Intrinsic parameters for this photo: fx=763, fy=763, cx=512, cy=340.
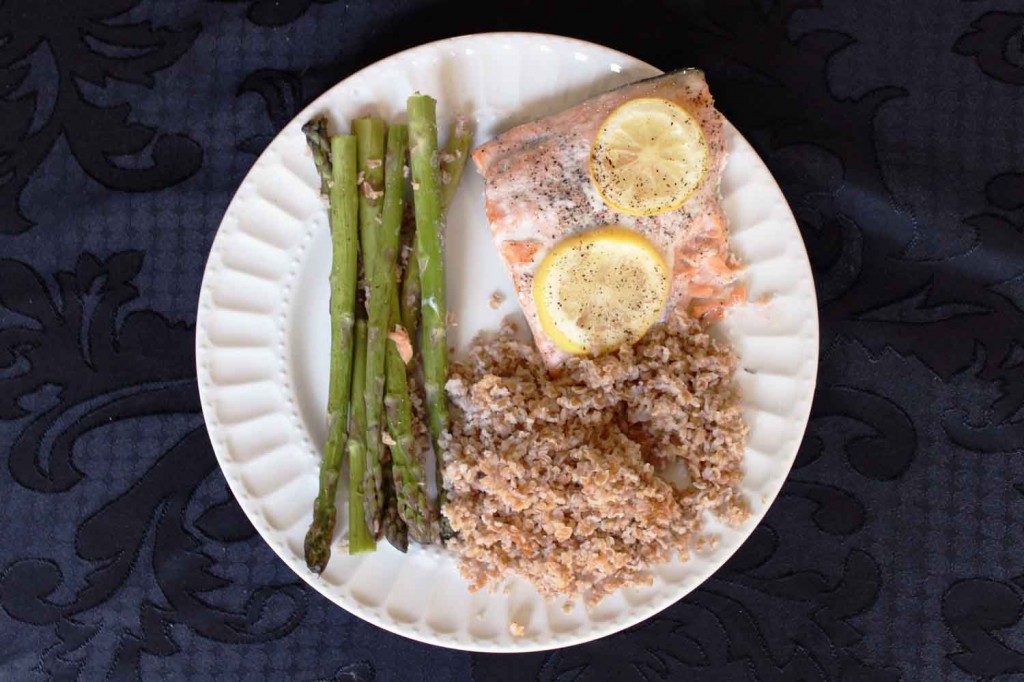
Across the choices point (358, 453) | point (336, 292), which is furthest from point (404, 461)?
point (336, 292)

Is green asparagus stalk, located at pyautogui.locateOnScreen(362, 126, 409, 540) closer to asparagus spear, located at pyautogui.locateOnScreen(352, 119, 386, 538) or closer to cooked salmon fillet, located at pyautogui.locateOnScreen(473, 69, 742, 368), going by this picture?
asparagus spear, located at pyautogui.locateOnScreen(352, 119, 386, 538)

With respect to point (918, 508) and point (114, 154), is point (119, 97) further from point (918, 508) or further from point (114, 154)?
point (918, 508)

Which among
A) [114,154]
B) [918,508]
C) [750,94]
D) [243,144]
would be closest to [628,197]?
[750,94]

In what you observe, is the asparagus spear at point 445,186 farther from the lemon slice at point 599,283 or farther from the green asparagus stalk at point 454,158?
the lemon slice at point 599,283

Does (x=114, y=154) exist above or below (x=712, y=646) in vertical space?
above

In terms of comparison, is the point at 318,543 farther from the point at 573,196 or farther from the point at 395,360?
the point at 573,196

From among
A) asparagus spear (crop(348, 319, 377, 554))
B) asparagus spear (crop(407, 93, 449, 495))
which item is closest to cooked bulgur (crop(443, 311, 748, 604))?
asparagus spear (crop(407, 93, 449, 495))
